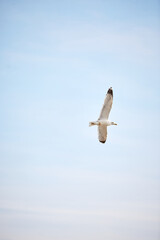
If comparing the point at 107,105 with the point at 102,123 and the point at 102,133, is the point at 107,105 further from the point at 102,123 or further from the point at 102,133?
the point at 102,133

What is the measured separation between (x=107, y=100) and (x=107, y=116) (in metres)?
2.04

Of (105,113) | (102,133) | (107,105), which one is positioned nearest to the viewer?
(107,105)

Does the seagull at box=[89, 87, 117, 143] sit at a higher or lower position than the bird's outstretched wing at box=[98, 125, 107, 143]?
higher

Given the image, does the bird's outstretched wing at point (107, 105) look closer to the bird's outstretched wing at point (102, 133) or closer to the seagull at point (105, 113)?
the seagull at point (105, 113)

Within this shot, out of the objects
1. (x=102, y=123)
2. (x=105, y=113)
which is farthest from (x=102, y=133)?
(x=105, y=113)

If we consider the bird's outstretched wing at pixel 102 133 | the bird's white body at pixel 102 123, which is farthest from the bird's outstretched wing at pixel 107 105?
the bird's outstretched wing at pixel 102 133

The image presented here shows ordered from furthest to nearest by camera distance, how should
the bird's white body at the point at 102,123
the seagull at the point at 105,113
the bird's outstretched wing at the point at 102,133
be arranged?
the bird's outstretched wing at the point at 102,133, the seagull at the point at 105,113, the bird's white body at the point at 102,123

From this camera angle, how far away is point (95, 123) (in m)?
122

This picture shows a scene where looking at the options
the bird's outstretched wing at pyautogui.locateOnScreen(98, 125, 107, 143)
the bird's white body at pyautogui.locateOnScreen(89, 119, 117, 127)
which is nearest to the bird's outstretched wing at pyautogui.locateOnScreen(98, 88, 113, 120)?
the bird's white body at pyautogui.locateOnScreen(89, 119, 117, 127)

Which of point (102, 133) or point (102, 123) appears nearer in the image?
point (102, 123)

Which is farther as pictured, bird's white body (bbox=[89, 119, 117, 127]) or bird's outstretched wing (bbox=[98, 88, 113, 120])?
bird's outstretched wing (bbox=[98, 88, 113, 120])

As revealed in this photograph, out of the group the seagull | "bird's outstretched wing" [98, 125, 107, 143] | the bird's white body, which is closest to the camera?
the bird's white body

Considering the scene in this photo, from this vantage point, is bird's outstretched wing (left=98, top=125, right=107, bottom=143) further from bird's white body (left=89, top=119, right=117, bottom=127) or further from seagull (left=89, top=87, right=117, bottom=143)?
bird's white body (left=89, top=119, right=117, bottom=127)

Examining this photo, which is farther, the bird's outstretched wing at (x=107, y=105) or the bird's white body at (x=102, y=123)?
the bird's outstretched wing at (x=107, y=105)
